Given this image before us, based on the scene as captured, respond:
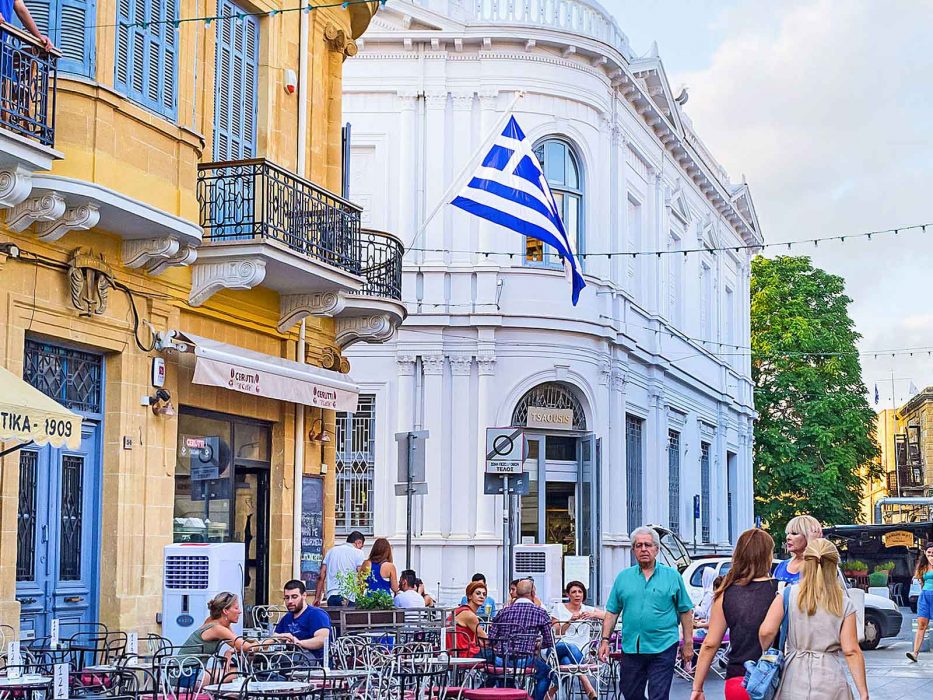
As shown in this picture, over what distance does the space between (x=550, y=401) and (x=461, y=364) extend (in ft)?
7.49

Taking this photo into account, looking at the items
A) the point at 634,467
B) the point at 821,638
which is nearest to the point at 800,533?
the point at 821,638

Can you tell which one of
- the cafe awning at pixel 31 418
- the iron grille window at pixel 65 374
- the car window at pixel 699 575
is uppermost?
the iron grille window at pixel 65 374

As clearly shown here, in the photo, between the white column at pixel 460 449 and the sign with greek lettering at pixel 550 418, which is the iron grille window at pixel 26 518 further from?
the sign with greek lettering at pixel 550 418

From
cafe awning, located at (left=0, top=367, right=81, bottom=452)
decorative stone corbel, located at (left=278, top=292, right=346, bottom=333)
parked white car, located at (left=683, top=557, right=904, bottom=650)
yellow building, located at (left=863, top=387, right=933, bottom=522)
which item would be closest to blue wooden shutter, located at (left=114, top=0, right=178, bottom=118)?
decorative stone corbel, located at (left=278, top=292, right=346, bottom=333)

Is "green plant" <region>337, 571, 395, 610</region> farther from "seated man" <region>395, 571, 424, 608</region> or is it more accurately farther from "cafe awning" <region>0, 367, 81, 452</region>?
"cafe awning" <region>0, 367, 81, 452</region>

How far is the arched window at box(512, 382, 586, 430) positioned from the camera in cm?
2948

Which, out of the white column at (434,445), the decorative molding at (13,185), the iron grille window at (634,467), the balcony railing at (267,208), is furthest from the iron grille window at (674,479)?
the decorative molding at (13,185)

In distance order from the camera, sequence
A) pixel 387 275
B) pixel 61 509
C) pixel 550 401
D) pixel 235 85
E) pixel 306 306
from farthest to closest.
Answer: pixel 550 401, pixel 387 275, pixel 306 306, pixel 235 85, pixel 61 509

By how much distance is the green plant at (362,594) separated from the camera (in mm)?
17500

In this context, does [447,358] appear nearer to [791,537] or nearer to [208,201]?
[208,201]

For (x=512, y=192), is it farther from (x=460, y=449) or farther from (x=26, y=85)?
(x=26, y=85)

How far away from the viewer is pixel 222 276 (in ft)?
53.2

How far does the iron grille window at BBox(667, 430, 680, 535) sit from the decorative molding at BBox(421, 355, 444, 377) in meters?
10.3

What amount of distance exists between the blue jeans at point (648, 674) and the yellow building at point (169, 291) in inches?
220
